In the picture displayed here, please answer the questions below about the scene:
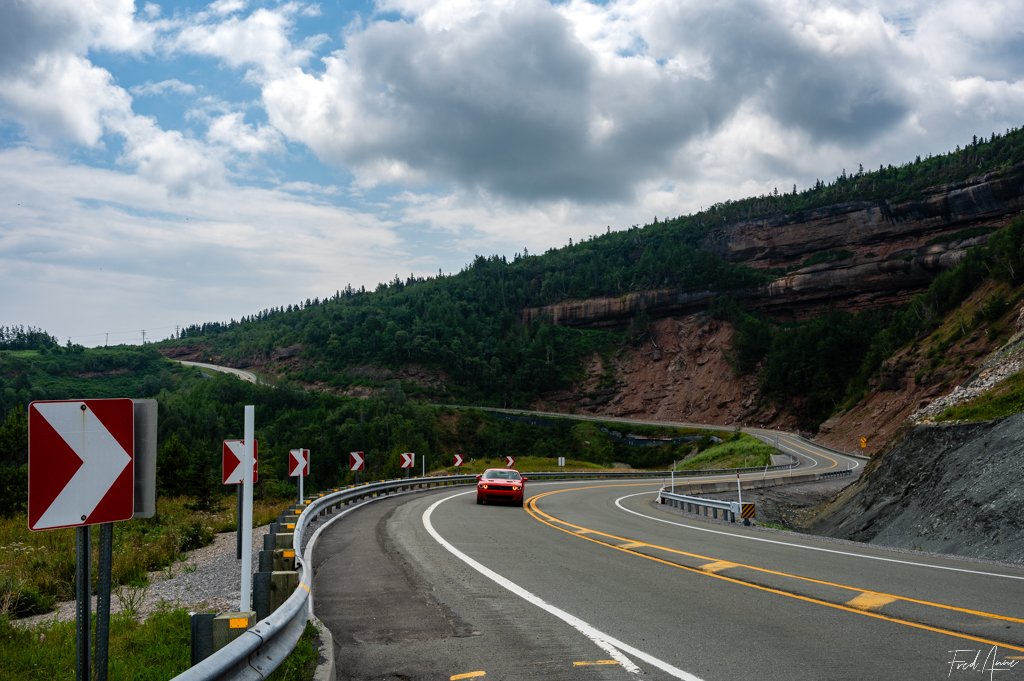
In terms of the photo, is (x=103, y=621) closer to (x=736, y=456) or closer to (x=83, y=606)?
(x=83, y=606)

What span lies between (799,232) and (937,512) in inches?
4495

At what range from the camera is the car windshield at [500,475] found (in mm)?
26316

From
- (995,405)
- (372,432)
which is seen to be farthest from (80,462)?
(372,432)

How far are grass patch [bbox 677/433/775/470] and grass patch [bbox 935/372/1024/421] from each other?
35390mm

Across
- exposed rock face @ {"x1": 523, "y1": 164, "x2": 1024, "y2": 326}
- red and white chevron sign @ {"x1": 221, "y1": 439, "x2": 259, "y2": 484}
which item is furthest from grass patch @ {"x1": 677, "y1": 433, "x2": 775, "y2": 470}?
red and white chevron sign @ {"x1": 221, "y1": 439, "x2": 259, "y2": 484}

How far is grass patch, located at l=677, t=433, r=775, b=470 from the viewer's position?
60062 mm

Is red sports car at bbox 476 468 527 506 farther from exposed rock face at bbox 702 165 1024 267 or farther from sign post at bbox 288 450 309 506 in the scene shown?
exposed rock face at bbox 702 165 1024 267

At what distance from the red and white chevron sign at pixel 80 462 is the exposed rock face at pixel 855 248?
11095cm

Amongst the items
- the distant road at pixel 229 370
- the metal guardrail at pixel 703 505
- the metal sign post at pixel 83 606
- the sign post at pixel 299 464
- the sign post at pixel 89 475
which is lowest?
the metal guardrail at pixel 703 505

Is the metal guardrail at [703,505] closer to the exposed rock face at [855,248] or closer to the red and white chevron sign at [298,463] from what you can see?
the red and white chevron sign at [298,463]

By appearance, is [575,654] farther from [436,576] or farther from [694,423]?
[694,423]

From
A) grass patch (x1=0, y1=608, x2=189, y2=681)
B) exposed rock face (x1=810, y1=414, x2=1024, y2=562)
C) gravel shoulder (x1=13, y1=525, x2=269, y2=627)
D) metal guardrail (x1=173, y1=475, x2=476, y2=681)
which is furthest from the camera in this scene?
exposed rock face (x1=810, y1=414, x2=1024, y2=562)

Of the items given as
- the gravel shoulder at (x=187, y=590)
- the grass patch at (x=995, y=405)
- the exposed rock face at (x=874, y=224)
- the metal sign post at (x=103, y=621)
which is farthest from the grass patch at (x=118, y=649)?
the exposed rock face at (x=874, y=224)

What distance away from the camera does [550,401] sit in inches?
4995
